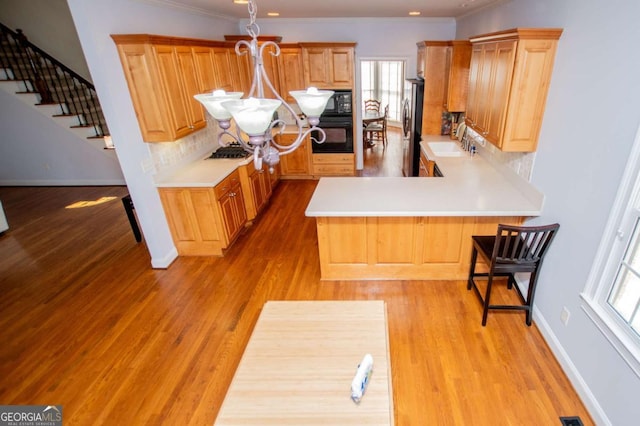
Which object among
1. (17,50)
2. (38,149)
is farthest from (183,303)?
(17,50)

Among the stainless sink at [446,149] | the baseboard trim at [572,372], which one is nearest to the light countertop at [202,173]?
the stainless sink at [446,149]

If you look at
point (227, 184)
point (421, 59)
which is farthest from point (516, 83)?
point (227, 184)

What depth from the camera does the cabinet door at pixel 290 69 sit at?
17.6ft

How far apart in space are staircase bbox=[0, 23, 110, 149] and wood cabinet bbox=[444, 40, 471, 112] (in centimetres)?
604

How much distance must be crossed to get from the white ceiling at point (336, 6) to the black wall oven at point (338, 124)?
1.24m

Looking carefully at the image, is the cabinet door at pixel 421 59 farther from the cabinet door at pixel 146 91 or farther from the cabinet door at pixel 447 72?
the cabinet door at pixel 146 91

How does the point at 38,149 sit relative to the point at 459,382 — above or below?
→ above

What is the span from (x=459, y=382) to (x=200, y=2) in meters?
4.48

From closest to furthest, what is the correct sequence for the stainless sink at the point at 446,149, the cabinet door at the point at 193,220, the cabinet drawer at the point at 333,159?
the cabinet door at the point at 193,220 < the stainless sink at the point at 446,149 < the cabinet drawer at the point at 333,159

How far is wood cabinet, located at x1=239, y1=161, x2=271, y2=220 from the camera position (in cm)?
427

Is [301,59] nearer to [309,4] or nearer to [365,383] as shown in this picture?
[309,4]

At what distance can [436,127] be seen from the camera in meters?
5.05

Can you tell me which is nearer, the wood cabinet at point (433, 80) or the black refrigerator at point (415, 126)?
the wood cabinet at point (433, 80)

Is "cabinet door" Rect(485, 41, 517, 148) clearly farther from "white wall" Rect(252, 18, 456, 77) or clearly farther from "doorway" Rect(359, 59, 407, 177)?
"doorway" Rect(359, 59, 407, 177)
